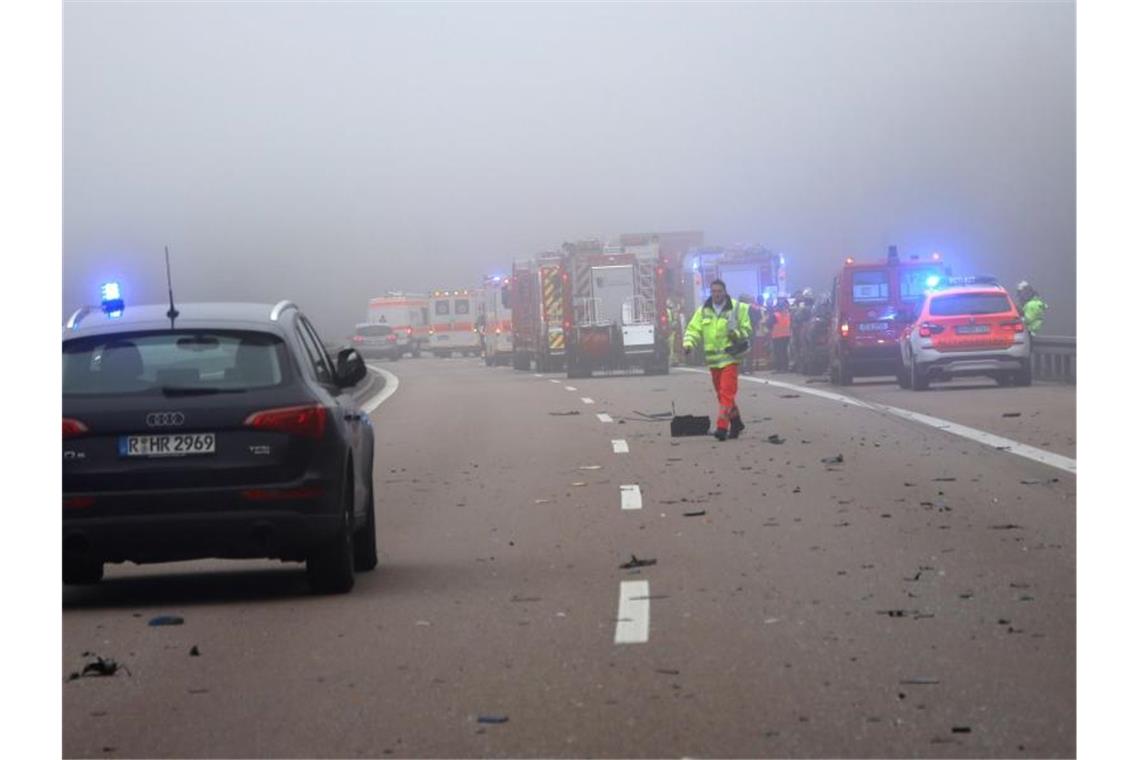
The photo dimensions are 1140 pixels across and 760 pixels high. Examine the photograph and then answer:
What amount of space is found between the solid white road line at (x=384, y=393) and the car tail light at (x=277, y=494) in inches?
808

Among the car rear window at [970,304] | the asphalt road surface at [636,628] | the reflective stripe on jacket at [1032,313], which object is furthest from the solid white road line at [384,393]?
the asphalt road surface at [636,628]

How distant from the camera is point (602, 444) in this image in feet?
81.5

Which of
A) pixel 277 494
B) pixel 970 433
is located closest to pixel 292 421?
pixel 277 494

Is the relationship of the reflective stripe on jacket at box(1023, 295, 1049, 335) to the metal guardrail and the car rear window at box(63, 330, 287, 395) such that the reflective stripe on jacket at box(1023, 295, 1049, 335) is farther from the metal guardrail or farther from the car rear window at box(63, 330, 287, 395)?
the car rear window at box(63, 330, 287, 395)

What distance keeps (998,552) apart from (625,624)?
3452 mm

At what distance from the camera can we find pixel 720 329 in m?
24.7

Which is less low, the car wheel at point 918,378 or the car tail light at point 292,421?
the car tail light at point 292,421

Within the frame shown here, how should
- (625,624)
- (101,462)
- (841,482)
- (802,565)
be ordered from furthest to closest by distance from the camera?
1. (841,482)
2. (802,565)
3. (101,462)
4. (625,624)

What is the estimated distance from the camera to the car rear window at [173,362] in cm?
1212

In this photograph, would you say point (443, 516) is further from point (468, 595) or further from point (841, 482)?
point (468, 595)

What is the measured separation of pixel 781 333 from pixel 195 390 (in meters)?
38.3

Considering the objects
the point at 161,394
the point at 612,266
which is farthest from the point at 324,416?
the point at 612,266

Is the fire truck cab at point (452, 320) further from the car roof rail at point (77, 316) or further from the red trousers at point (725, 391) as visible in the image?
the car roof rail at point (77, 316)
